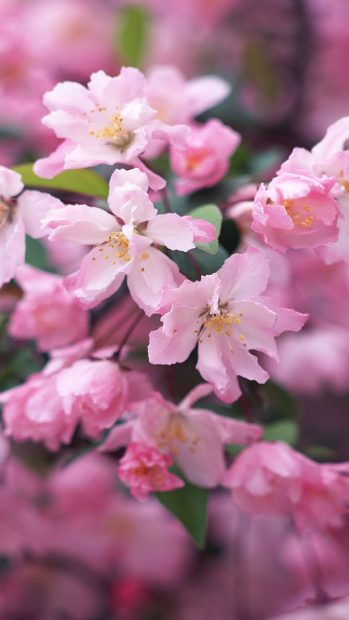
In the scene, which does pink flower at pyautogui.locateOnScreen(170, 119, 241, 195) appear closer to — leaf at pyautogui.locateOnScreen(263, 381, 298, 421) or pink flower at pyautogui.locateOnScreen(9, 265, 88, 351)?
pink flower at pyautogui.locateOnScreen(9, 265, 88, 351)

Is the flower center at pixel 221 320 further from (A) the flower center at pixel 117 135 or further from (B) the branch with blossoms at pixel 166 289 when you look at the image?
(A) the flower center at pixel 117 135

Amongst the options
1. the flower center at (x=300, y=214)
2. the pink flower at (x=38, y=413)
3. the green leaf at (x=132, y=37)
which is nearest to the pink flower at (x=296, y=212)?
the flower center at (x=300, y=214)

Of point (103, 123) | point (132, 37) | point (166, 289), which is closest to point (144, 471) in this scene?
point (166, 289)

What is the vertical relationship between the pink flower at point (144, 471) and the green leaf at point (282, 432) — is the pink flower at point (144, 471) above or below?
above

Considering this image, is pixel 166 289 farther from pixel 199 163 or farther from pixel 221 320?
pixel 199 163

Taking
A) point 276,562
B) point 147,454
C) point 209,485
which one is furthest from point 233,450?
point 276,562

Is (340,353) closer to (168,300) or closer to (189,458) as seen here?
(189,458)

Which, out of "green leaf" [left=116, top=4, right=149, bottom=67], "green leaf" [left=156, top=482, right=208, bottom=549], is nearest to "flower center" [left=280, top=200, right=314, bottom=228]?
"green leaf" [left=156, top=482, right=208, bottom=549]
